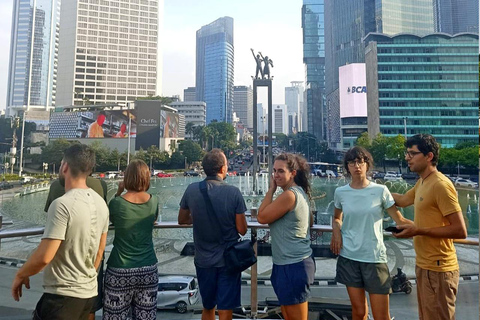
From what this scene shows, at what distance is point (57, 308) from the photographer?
125 centimetres

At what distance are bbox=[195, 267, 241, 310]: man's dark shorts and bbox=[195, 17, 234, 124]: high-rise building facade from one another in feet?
235

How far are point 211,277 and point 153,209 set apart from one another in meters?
0.53

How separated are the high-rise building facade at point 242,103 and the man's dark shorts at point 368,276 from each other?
86589mm

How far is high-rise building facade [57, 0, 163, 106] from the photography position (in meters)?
56.8

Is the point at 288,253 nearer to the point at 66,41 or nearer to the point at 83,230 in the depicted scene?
the point at 83,230

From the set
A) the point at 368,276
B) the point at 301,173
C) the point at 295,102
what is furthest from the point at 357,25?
the point at 295,102

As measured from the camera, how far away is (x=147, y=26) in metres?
58.5

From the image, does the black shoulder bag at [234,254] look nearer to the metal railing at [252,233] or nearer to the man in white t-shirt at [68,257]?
the metal railing at [252,233]

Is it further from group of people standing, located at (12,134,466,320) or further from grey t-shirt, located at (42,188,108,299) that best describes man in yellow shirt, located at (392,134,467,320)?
grey t-shirt, located at (42,188,108,299)

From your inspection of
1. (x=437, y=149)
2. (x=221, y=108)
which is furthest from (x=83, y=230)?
(x=221, y=108)

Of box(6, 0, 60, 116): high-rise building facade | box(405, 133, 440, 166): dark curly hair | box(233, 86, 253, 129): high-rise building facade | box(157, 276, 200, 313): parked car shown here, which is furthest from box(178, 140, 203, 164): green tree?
box(233, 86, 253, 129): high-rise building facade

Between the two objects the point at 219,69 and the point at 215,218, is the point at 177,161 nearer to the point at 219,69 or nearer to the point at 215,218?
the point at 215,218

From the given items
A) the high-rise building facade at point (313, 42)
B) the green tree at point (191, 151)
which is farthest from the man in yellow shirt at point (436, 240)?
the high-rise building facade at point (313, 42)

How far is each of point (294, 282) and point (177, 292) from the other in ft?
Answer: 10.9
